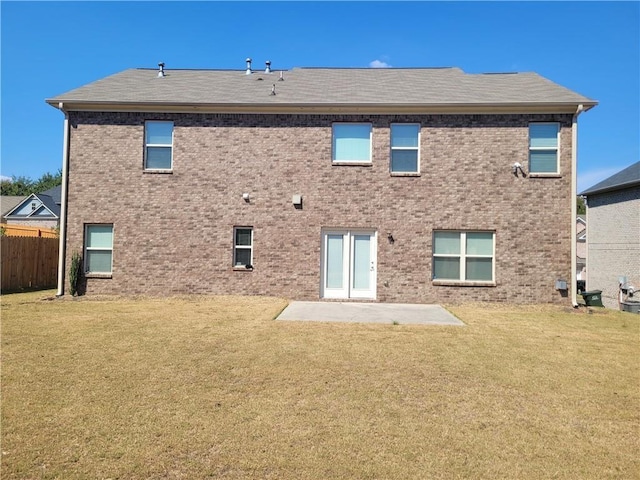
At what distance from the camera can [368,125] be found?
1298 cm

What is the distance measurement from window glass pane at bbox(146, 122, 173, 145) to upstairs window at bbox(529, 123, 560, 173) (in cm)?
1138

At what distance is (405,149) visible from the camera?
12.9 metres

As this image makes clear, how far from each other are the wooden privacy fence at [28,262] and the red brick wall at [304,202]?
3.91 meters

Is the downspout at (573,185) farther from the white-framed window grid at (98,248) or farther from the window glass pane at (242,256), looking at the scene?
the white-framed window grid at (98,248)

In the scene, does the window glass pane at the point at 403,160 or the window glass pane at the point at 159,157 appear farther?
the window glass pane at the point at 159,157

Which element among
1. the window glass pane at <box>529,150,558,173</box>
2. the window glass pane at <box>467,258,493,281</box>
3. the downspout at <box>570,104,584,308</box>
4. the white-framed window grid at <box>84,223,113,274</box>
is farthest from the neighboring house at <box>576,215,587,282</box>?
the white-framed window grid at <box>84,223,113,274</box>

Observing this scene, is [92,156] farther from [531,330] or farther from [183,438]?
[531,330]

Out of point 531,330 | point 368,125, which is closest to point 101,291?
point 368,125

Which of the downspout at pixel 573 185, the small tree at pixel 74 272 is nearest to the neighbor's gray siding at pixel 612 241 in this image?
the downspout at pixel 573 185

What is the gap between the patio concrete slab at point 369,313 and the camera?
9.64 metres

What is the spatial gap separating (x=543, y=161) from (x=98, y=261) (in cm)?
1441

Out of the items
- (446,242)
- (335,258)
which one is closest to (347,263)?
(335,258)

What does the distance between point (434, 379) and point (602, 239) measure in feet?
64.5

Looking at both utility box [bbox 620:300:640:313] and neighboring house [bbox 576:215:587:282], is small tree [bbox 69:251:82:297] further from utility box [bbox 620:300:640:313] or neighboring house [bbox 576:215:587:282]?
neighboring house [bbox 576:215:587:282]
